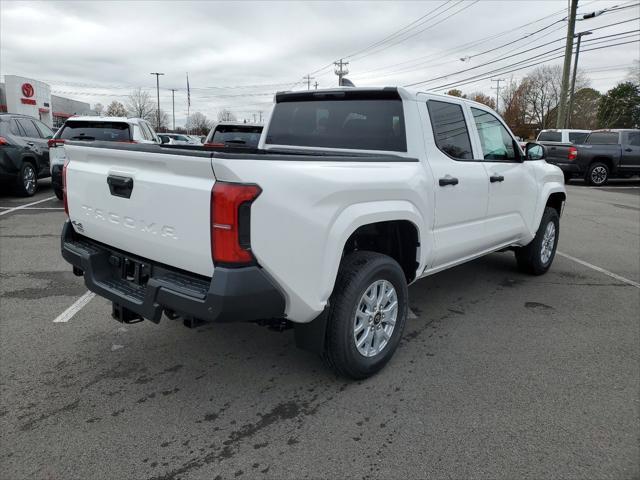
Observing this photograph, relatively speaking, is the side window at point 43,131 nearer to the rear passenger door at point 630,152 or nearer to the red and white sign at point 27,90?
the rear passenger door at point 630,152

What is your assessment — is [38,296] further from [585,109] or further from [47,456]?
[585,109]

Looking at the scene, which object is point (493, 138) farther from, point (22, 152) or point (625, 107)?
point (625, 107)

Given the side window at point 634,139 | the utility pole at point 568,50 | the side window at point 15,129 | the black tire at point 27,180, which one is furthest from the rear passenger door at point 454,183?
the utility pole at point 568,50

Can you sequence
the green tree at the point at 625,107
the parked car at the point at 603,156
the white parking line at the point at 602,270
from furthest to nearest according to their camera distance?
the green tree at the point at 625,107 → the parked car at the point at 603,156 → the white parking line at the point at 602,270

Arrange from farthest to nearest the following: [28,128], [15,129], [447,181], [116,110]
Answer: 1. [116,110]
2. [28,128]
3. [15,129]
4. [447,181]

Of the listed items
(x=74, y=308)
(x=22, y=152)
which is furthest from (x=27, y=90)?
(x=74, y=308)

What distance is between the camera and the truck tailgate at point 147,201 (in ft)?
8.16

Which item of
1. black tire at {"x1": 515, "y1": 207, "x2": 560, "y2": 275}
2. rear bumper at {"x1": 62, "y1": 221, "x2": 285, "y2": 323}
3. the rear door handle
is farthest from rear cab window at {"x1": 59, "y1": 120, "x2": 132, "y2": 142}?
the rear door handle

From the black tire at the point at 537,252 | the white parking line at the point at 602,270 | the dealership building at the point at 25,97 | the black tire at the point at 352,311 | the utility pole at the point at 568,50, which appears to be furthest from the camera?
the dealership building at the point at 25,97

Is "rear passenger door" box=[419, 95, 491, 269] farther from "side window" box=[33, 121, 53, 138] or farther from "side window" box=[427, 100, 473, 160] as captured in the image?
"side window" box=[33, 121, 53, 138]

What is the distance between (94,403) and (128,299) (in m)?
0.69

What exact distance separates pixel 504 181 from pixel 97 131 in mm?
8366

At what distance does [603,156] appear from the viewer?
16.8 meters

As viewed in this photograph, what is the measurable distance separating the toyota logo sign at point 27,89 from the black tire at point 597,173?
1406 inches
